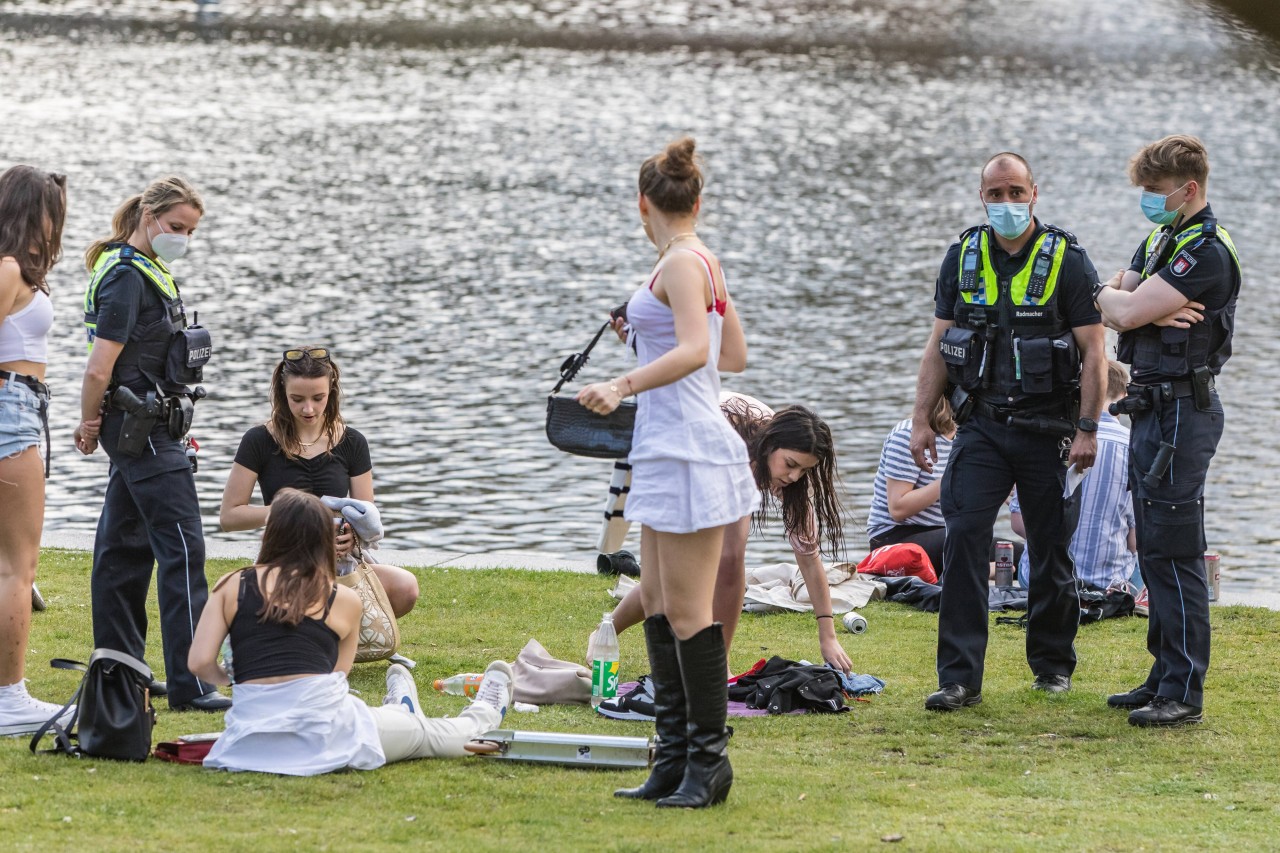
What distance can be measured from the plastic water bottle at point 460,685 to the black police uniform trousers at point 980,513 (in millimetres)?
1738

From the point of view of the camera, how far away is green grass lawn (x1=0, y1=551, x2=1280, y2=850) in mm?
4520

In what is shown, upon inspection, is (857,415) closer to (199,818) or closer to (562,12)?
(199,818)

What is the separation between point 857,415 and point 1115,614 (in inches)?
286

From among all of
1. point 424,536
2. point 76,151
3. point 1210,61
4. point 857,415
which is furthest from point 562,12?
point 424,536

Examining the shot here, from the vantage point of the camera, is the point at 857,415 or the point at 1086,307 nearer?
the point at 1086,307

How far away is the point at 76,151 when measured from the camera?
30672 mm

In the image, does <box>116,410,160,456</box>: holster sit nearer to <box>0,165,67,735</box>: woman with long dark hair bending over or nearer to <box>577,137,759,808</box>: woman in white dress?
<box>0,165,67,735</box>: woman with long dark hair bending over

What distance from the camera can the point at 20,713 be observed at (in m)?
5.50

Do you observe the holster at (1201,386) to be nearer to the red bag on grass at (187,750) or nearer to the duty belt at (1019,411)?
the duty belt at (1019,411)

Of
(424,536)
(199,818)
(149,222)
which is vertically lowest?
(424,536)

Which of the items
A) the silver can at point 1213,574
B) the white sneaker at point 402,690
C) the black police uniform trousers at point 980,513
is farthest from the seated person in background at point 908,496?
the white sneaker at point 402,690

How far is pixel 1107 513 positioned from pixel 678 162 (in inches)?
161

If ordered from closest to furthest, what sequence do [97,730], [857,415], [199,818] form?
[199,818], [97,730], [857,415]

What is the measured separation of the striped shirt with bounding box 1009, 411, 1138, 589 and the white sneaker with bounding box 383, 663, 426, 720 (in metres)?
3.56
